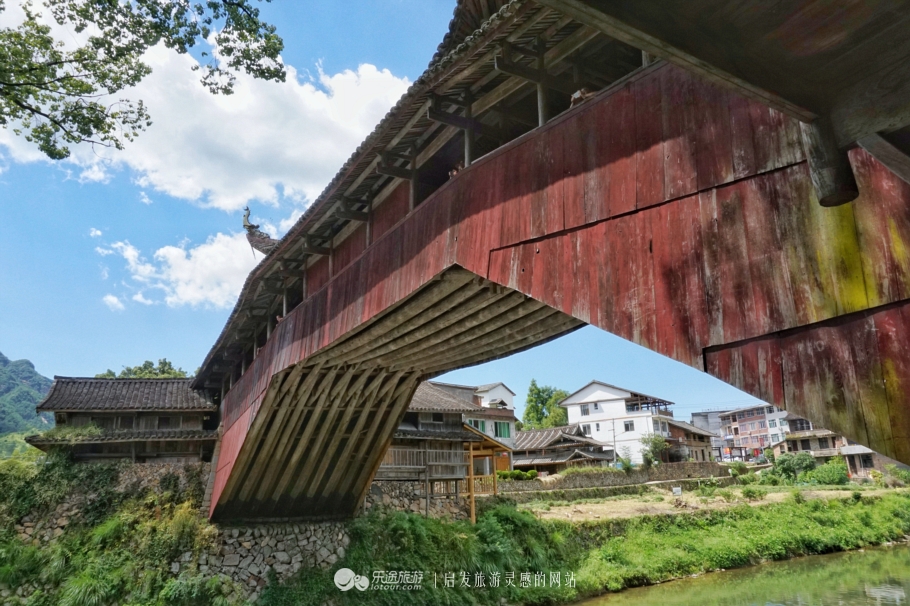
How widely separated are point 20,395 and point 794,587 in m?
67.9

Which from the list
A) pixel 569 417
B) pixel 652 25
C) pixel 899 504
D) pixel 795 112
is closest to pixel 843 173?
pixel 795 112

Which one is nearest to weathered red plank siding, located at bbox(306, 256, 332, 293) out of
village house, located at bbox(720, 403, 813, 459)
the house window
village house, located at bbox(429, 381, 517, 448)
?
village house, located at bbox(429, 381, 517, 448)

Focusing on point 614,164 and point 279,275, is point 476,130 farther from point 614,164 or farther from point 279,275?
point 279,275

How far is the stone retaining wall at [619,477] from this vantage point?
22.7 meters

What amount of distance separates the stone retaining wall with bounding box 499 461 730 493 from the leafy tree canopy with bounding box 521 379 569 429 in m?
11.5

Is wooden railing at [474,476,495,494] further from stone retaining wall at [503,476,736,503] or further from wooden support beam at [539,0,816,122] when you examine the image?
wooden support beam at [539,0,816,122]

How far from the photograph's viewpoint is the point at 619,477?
1033 inches

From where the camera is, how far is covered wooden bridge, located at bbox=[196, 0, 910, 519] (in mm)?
1990

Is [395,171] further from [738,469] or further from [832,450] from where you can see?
[832,450]

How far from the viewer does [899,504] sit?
985 inches

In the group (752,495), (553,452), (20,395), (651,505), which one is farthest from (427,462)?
(20,395)

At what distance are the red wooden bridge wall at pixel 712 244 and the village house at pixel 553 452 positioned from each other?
26.2m

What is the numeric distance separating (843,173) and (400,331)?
251 inches

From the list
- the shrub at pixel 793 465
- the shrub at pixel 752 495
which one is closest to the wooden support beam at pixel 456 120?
the shrub at pixel 752 495
